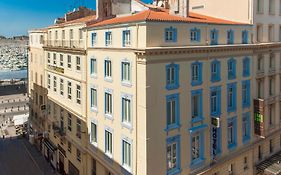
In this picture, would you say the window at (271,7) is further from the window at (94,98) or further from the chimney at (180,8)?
the window at (94,98)

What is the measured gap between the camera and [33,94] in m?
53.9

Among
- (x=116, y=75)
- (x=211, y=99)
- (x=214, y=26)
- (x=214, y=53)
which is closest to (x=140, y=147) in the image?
(x=116, y=75)

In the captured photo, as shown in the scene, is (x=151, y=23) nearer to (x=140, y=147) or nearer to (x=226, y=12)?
(x=140, y=147)

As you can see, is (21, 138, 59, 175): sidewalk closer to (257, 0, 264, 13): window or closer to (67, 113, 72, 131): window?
(67, 113, 72, 131): window

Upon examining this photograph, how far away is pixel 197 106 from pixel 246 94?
9397mm

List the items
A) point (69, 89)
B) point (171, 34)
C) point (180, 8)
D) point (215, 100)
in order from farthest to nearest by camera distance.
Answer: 1. point (69, 89)
2. point (215, 100)
3. point (180, 8)
4. point (171, 34)

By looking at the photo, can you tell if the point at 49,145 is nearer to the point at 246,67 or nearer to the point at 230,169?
the point at 230,169

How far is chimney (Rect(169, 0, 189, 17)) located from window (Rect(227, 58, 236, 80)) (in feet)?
22.3

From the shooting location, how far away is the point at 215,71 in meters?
29.5

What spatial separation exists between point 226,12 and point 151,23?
16465 millimetres

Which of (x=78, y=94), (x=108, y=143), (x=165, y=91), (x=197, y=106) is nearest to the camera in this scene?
(x=165, y=91)

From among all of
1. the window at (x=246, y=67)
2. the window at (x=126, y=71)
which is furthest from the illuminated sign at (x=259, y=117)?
the window at (x=126, y=71)

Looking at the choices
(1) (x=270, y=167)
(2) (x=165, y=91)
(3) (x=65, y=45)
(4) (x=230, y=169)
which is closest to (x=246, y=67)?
(4) (x=230, y=169)

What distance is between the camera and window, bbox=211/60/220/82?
29.1 metres
